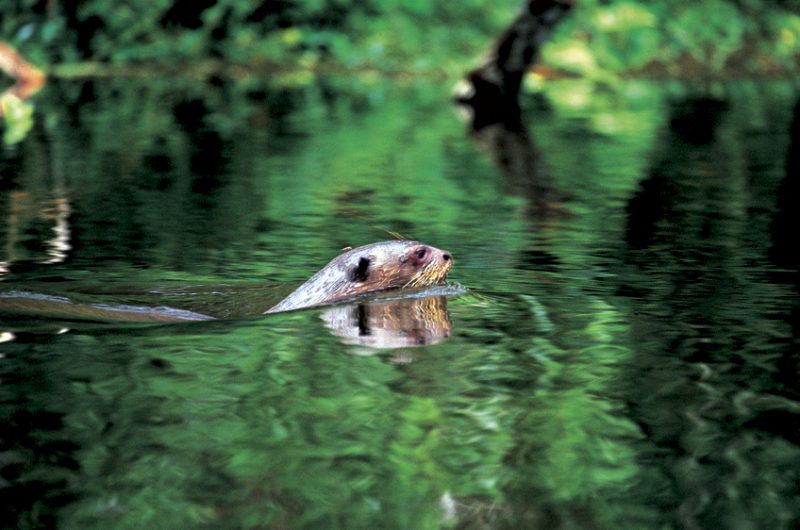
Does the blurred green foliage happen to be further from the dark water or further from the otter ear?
the otter ear

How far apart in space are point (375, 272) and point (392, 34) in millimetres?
16174

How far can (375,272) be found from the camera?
601 cm

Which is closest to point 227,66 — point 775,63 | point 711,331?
point 775,63

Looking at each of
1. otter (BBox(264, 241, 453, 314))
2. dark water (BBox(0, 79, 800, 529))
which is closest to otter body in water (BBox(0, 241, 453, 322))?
otter (BBox(264, 241, 453, 314))

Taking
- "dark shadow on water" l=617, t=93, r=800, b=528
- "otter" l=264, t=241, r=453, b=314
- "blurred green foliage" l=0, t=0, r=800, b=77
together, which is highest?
"blurred green foliage" l=0, t=0, r=800, b=77

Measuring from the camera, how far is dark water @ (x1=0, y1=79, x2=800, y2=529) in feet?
10.8

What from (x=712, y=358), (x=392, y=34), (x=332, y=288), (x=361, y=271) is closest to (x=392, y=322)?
(x=332, y=288)

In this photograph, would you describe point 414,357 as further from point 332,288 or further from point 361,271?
point 361,271

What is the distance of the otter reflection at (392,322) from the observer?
16.2ft

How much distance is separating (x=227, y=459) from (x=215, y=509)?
357mm

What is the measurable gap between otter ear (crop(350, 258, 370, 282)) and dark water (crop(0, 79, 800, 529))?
0.32 meters

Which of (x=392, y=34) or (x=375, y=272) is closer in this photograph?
(x=375, y=272)

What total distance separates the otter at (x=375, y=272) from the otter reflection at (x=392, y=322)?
0.12 metres

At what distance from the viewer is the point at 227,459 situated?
3506 mm
